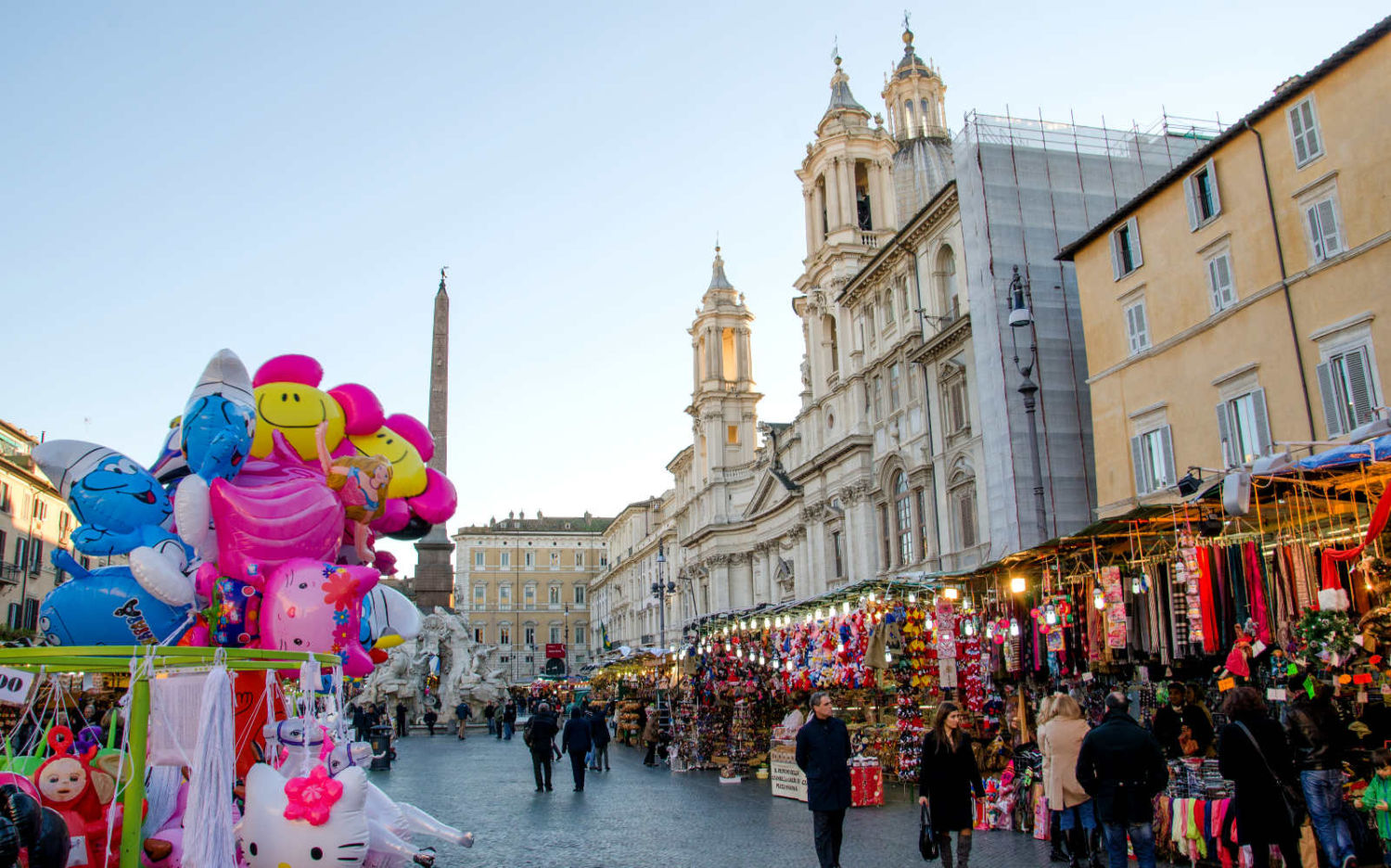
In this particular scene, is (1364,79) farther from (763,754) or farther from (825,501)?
(825,501)

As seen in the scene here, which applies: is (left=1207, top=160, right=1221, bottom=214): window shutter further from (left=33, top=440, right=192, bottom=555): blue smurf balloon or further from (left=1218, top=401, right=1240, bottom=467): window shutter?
(left=33, top=440, right=192, bottom=555): blue smurf balloon

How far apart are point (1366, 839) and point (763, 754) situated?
1234cm

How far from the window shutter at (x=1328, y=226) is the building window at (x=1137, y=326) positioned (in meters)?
3.89

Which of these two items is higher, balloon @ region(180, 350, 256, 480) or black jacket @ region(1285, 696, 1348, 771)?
balloon @ region(180, 350, 256, 480)

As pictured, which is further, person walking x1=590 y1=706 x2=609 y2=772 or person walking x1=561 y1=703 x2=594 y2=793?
person walking x1=590 y1=706 x2=609 y2=772

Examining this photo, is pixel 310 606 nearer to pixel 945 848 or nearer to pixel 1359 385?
pixel 945 848

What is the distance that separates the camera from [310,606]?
26.0 feet

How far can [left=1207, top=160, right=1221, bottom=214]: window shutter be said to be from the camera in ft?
59.2

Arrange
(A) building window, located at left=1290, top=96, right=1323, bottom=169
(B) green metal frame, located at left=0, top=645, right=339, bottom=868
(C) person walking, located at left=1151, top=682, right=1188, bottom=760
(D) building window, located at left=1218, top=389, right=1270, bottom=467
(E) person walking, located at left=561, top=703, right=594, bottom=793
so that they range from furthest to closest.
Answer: (E) person walking, located at left=561, top=703, right=594, bottom=793 → (D) building window, located at left=1218, top=389, right=1270, bottom=467 → (A) building window, located at left=1290, top=96, right=1323, bottom=169 → (C) person walking, located at left=1151, top=682, right=1188, bottom=760 → (B) green metal frame, located at left=0, top=645, right=339, bottom=868

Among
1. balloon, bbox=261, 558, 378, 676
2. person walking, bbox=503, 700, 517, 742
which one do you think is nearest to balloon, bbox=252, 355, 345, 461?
balloon, bbox=261, 558, 378, 676

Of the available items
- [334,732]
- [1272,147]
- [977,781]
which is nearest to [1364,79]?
[1272,147]

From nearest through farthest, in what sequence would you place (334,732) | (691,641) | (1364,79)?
(334,732) < (1364,79) < (691,641)

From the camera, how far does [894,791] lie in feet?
55.5

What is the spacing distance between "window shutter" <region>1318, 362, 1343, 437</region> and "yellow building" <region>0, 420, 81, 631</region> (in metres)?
37.6
